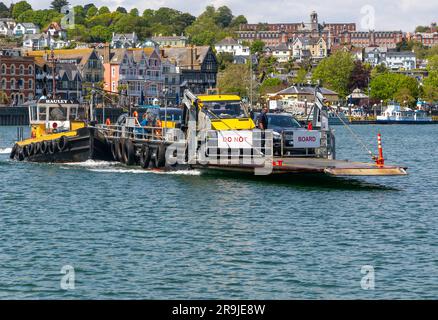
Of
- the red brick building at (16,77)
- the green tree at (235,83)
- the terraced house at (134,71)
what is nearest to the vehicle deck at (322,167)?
the red brick building at (16,77)

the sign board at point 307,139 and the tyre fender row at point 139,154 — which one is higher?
the sign board at point 307,139

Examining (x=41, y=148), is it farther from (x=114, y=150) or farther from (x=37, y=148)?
(x=114, y=150)

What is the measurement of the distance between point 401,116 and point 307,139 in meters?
135

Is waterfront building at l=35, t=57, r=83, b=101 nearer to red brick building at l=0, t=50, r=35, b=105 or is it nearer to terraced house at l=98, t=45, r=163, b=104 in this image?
red brick building at l=0, t=50, r=35, b=105

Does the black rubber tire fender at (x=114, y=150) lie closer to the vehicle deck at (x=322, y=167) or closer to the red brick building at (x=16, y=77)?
the vehicle deck at (x=322, y=167)

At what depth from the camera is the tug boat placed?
5362cm

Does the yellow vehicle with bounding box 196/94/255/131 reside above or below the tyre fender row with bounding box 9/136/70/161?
above

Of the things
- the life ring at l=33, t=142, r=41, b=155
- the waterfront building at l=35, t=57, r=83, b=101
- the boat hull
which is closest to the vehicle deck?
the boat hull

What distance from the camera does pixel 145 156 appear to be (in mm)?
49656

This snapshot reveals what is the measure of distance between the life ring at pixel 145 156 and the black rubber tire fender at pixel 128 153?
1018 millimetres

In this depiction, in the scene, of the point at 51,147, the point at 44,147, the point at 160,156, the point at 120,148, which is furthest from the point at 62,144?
the point at 160,156

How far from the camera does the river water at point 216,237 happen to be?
24234mm

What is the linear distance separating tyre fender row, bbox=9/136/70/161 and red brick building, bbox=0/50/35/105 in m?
100
